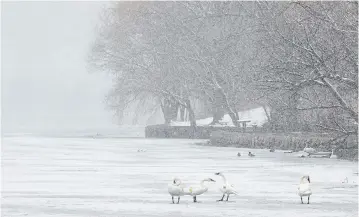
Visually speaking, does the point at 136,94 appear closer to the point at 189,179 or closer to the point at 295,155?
the point at 295,155

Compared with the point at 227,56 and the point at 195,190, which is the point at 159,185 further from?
the point at 227,56

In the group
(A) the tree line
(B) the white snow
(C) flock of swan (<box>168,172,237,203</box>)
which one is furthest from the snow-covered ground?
(B) the white snow

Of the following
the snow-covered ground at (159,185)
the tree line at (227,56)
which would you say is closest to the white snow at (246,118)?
the tree line at (227,56)

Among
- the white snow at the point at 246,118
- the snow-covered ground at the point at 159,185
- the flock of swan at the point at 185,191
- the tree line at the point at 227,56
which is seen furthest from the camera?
the white snow at the point at 246,118

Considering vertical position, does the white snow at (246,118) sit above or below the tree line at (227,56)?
below

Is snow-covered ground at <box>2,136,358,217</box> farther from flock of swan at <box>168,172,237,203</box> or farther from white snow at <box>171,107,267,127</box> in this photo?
white snow at <box>171,107,267,127</box>

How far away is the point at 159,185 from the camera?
22.3 metres

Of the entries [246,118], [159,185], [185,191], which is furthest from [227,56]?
[185,191]

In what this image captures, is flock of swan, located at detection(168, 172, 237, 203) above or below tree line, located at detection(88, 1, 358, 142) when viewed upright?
below

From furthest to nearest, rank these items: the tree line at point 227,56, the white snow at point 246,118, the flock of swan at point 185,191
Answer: the white snow at point 246,118 < the tree line at point 227,56 < the flock of swan at point 185,191

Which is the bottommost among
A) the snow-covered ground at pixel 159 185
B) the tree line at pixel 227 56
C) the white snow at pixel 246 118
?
the snow-covered ground at pixel 159 185

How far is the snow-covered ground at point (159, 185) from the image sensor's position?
17.0 metres

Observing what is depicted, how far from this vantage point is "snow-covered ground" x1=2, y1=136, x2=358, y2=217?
55.6 feet

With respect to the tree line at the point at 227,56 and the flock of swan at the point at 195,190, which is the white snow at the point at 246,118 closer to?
the tree line at the point at 227,56
